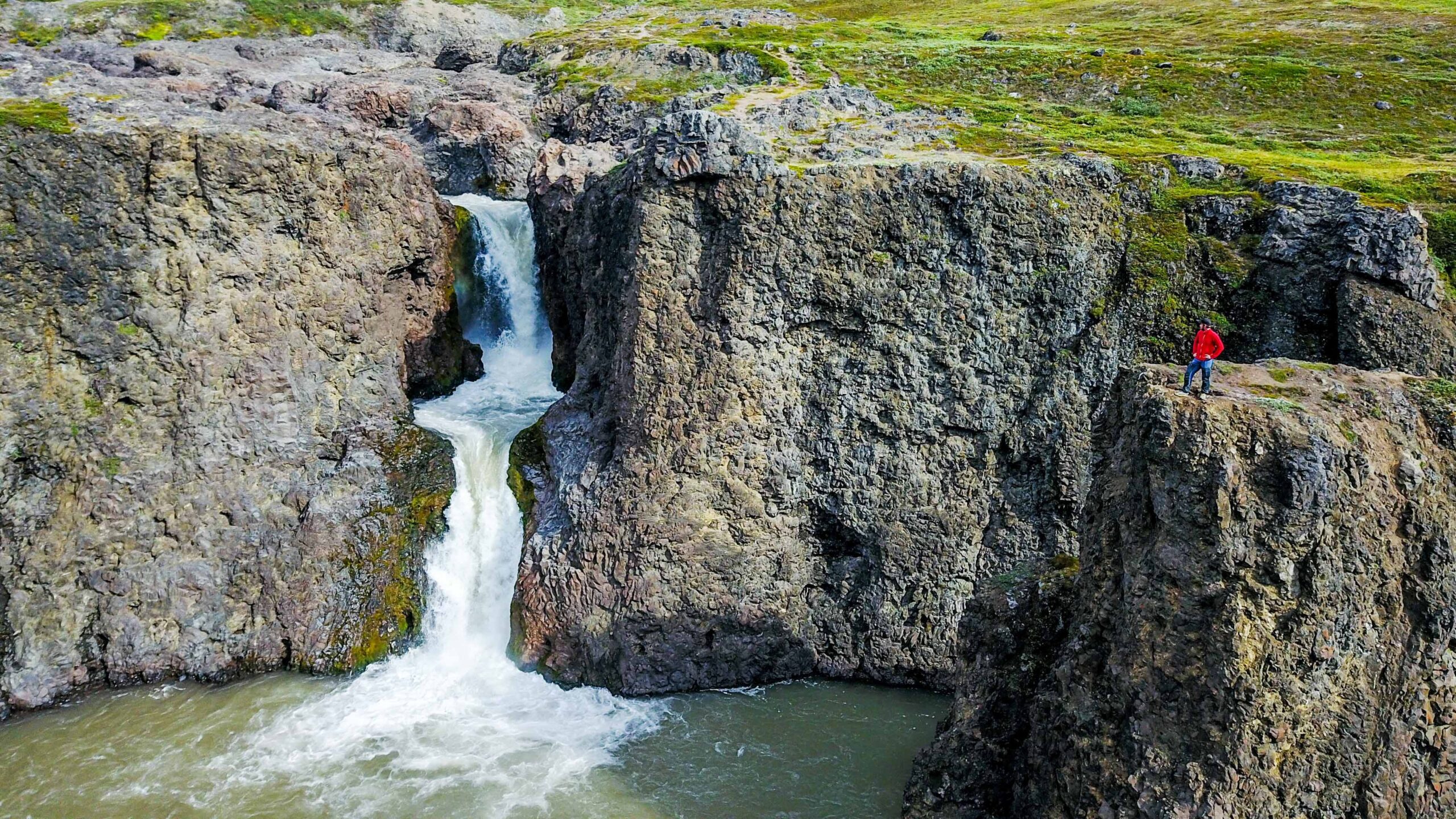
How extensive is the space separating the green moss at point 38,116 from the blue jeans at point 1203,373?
2575 cm

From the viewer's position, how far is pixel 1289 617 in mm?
12594

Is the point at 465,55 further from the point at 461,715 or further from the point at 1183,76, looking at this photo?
the point at 461,715

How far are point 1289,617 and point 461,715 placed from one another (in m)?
17.9

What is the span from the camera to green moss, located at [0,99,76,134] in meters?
22.1

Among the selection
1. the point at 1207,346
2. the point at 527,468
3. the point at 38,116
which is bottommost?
the point at 527,468

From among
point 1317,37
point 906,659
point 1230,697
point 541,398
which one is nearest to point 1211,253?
point 906,659

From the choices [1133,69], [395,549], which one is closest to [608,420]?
[395,549]

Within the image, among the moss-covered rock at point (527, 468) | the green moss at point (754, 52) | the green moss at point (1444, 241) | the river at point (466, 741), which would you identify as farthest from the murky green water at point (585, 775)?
the green moss at point (754, 52)

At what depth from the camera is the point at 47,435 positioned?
74.0ft

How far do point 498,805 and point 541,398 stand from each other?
1542cm

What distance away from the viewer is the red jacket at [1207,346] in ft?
44.7

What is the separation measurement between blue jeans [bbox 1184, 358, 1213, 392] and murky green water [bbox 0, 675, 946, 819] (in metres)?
10.5

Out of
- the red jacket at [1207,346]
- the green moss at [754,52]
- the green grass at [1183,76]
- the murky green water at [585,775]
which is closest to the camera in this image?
the red jacket at [1207,346]

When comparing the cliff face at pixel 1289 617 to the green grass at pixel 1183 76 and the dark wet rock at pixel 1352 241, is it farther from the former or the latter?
the green grass at pixel 1183 76
